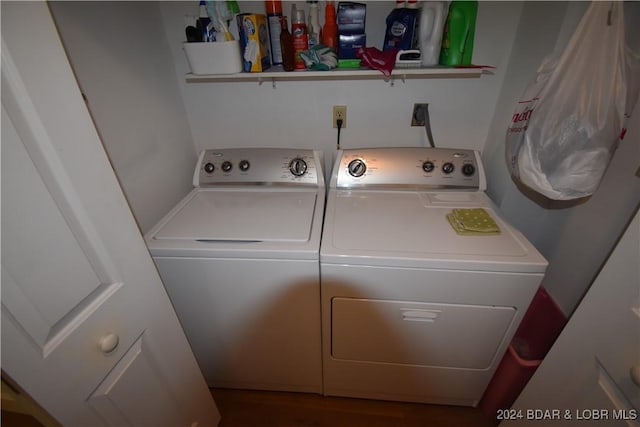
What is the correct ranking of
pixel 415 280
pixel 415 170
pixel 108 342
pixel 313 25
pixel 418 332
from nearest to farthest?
pixel 108 342, pixel 415 280, pixel 418 332, pixel 313 25, pixel 415 170

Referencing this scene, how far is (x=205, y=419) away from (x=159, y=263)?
73 cm

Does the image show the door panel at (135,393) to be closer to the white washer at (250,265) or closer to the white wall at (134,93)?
the white washer at (250,265)

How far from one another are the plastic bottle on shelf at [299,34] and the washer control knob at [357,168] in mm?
477

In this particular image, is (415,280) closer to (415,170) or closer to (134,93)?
(415,170)

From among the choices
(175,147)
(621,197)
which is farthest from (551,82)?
(175,147)

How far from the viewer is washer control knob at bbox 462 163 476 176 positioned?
1.29 meters

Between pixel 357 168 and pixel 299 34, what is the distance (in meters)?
0.62

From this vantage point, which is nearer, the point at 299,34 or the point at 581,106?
the point at 581,106

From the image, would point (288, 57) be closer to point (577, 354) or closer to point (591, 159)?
point (591, 159)

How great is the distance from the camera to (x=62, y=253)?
552 millimetres

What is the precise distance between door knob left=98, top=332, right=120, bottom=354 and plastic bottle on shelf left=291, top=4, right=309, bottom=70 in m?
1.15

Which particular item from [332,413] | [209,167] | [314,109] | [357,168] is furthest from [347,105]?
[332,413]

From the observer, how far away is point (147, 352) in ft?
2.66

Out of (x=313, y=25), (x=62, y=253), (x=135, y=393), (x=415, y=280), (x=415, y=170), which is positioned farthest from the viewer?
(x=415, y=170)
